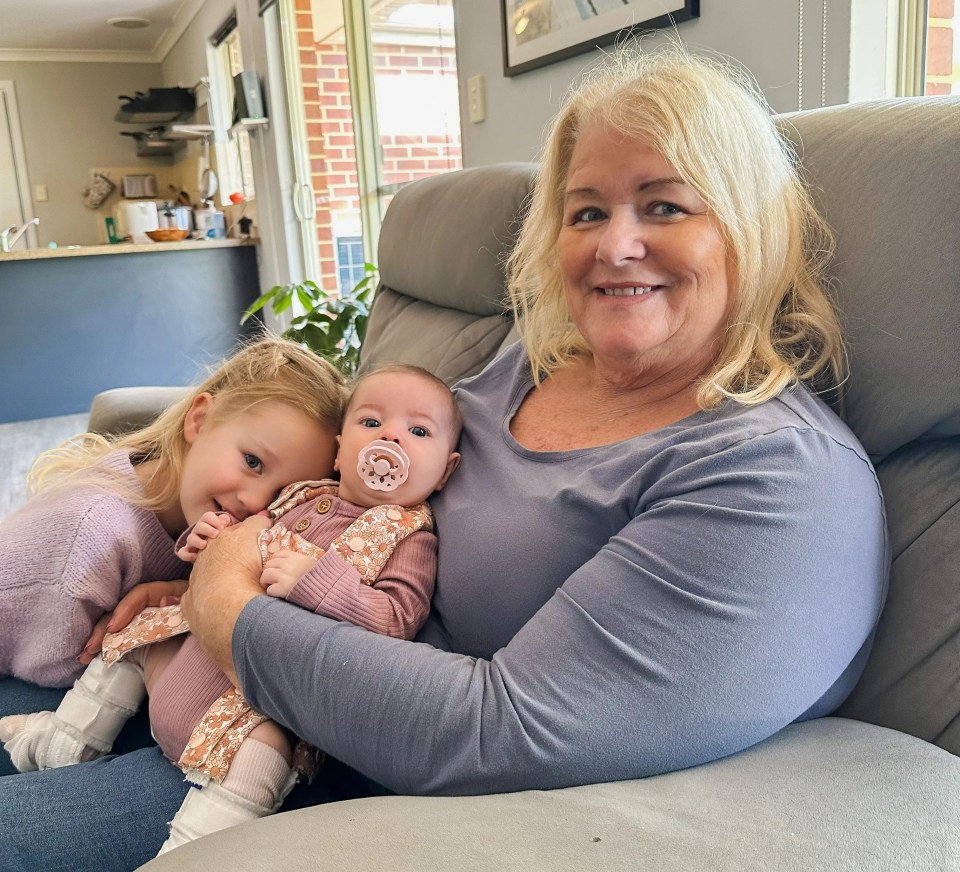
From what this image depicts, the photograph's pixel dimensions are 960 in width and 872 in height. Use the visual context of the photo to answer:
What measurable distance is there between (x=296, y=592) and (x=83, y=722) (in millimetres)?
389

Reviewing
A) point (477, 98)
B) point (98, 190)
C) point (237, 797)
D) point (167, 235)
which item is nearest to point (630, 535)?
point (237, 797)

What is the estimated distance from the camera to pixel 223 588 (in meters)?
0.96

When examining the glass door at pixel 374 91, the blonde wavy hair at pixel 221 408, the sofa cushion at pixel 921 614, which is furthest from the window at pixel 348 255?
the sofa cushion at pixel 921 614

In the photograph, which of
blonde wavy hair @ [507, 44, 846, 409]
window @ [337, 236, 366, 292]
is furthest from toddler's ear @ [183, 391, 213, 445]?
window @ [337, 236, 366, 292]

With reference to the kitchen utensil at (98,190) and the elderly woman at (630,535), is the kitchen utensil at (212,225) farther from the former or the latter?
the elderly woman at (630,535)

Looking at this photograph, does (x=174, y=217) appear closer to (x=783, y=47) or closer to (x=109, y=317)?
(x=109, y=317)

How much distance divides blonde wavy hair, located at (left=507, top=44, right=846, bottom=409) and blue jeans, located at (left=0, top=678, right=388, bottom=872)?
0.65 m

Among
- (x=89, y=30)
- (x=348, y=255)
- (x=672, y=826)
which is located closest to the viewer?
(x=672, y=826)

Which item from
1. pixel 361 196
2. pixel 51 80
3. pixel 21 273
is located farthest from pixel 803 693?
pixel 51 80

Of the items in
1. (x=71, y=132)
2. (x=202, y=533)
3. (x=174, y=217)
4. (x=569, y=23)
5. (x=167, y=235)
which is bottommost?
(x=202, y=533)

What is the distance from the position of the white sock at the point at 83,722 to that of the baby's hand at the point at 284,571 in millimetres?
292

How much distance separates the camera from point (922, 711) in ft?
2.84

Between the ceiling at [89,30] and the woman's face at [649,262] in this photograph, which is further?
the ceiling at [89,30]

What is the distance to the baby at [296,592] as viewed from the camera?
917 mm
